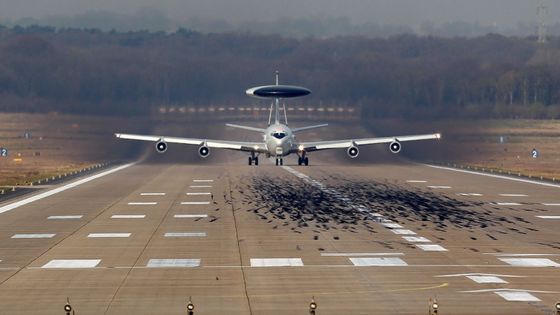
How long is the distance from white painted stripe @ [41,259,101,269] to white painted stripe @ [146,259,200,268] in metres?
2.04

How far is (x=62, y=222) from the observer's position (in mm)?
57969

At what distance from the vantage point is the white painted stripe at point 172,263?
3991 centimetres

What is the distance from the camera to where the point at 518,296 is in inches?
1265

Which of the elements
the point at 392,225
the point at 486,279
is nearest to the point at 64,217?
the point at 392,225

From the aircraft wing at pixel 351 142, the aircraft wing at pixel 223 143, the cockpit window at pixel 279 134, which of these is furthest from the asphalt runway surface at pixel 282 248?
the aircraft wing at pixel 351 142

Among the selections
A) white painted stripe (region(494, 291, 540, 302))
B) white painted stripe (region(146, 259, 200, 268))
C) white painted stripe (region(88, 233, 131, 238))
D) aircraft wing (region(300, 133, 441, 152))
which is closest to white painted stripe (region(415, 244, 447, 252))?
white painted stripe (region(146, 259, 200, 268))

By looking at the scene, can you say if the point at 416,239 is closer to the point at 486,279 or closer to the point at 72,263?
the point at 486,279

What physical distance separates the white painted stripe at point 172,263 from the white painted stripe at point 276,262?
7.00 ft

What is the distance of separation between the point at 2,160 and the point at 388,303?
342ft

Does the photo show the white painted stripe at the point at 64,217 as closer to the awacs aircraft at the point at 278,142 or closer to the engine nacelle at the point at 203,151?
the awacs aircraft at the point at 278,142

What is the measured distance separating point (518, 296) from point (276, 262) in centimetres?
1127

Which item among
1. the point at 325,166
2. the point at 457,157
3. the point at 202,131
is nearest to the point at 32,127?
the point at 202,131

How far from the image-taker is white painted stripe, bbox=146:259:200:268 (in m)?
39.9

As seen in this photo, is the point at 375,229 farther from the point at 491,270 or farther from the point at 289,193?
the point at 289,193
